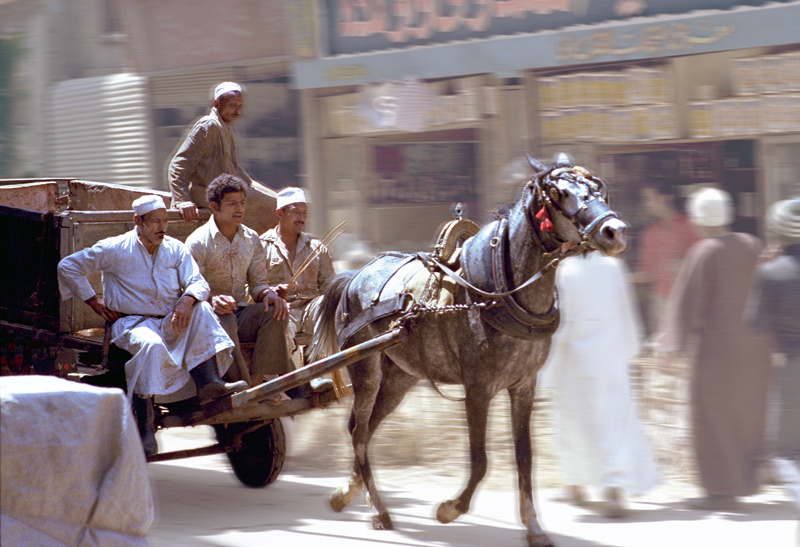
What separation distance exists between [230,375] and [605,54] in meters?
4.87

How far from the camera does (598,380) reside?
20.2ft

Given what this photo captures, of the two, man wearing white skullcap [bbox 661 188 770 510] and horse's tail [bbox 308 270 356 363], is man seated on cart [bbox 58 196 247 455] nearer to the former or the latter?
horse's tail [bbox 308 270 356 363]

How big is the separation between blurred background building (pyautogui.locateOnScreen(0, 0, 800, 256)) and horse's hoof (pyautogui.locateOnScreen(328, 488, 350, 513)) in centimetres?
404

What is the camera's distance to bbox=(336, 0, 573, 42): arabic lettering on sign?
9.37 meters

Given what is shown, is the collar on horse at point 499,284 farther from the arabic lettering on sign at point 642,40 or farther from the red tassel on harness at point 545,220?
the arabic lettering on sign at point 642,40

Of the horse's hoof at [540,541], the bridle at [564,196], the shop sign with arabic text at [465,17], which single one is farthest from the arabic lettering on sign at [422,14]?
the horse's hoof at [540,541]

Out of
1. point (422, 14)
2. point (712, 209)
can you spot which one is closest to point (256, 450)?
point (712, 209)

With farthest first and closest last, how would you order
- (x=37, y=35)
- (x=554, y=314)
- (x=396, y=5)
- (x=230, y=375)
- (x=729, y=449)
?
1. (x=37, y=35)
2. (x=396, y=5)
3. (x=729, y=449)
4. (x=230, y=375)
5. (x=554, y=314)

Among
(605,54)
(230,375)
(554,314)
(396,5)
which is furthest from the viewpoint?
(396,5)

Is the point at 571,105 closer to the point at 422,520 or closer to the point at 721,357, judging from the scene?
the point at 721,357

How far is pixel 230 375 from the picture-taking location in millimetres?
5730

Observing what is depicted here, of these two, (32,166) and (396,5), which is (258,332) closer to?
(396,5)

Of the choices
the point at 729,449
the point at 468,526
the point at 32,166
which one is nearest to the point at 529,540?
the point at 468,526

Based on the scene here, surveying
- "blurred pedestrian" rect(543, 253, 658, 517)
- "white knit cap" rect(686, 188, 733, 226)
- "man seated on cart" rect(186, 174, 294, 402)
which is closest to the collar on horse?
"blurred pedestrian" rect(543, 253, 658, 517)
